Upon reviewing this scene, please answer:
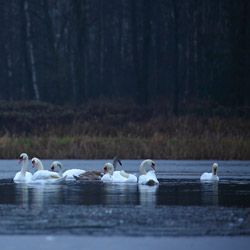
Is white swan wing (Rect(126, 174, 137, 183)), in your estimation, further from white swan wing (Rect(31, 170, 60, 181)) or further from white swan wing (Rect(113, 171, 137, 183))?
white swan wing (Rect(31, 170, 60, 181))

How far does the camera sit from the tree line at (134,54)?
39.9 metres

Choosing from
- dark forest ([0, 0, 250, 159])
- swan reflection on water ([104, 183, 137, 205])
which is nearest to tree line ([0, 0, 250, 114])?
dark forest ([0, 0, 250, 159])

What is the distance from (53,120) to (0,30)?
22274 millimetres

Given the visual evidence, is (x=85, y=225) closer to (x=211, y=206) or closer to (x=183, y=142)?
(x=211, y=206)

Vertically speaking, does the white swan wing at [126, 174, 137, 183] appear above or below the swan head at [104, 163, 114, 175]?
below

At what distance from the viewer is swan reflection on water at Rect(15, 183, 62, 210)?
1317 cm

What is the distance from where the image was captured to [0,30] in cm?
5441

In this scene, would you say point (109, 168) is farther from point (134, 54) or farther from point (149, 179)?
point (134, 54)

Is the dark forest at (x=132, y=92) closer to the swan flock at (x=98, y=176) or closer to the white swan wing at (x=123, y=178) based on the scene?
the swan flock at (x=98, y=176)

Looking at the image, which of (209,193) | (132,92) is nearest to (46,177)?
(209,193)

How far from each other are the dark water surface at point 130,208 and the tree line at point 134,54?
21.6 metres

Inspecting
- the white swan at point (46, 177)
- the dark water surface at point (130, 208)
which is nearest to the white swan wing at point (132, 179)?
the dark water surface at point (130, 208)

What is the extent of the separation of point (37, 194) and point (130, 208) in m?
3.01

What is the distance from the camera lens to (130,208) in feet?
41.0
